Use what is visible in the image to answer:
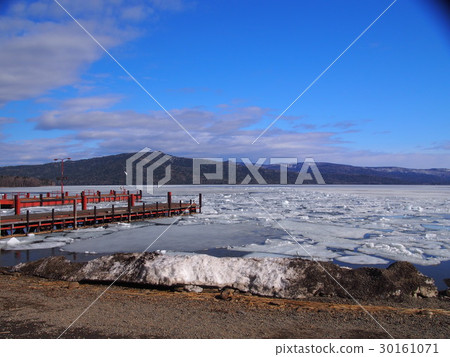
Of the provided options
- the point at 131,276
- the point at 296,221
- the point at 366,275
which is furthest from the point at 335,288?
the point at 296,221

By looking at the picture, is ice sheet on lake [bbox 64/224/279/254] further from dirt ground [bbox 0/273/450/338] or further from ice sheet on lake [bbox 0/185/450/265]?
dirt ground [bbox 0/273/450/338]

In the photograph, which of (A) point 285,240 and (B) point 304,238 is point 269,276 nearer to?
(A) point 285,240

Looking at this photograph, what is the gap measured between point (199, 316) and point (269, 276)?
8.18 ft

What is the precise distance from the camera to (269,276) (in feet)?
27.3

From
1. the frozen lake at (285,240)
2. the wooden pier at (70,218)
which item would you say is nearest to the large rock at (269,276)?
Result: the frozen lake at (285,240)

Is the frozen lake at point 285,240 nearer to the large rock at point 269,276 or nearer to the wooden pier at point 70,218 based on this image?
the wooden pier at point 70,218

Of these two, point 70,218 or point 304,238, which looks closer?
point 304,238

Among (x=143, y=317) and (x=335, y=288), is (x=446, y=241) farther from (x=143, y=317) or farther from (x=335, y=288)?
(x=143, y=317)

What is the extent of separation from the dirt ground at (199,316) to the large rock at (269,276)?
33 cm

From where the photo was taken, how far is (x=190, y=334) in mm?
5266

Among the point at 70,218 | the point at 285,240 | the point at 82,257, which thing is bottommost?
the point at 82,257

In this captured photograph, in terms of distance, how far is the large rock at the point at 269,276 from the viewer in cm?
793

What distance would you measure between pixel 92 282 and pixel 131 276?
40.0 inches

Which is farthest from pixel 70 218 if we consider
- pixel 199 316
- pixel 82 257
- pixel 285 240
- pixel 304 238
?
pixel 199 316
